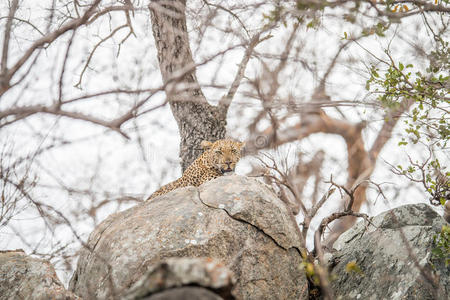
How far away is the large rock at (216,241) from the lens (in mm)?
5262

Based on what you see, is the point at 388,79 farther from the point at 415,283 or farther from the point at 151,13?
the point at 151,13

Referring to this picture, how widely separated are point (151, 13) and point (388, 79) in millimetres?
4505

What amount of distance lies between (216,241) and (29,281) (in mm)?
2283

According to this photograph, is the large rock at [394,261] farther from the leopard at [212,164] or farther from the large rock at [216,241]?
the leopard at [212,164]

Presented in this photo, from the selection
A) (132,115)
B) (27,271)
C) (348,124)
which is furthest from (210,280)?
(348,124)

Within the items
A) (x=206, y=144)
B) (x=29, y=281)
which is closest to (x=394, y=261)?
(x=206, y=144)

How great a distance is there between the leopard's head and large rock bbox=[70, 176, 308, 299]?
172cm

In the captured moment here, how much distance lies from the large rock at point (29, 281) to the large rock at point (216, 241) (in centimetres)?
36

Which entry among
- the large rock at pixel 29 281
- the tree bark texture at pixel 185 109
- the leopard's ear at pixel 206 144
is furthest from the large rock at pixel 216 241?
the tree bark texture at pixel 185 109

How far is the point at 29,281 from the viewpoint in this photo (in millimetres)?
5531

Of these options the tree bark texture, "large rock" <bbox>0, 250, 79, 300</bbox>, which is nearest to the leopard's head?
the tree bark texture

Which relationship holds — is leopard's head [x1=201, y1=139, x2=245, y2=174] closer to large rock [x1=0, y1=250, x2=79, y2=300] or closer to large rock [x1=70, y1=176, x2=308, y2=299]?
large rock [x1=70, y1=176, x2=308, y2=299]

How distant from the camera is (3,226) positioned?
5.85 metres

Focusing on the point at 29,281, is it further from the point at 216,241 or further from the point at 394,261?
the point at 394,261
